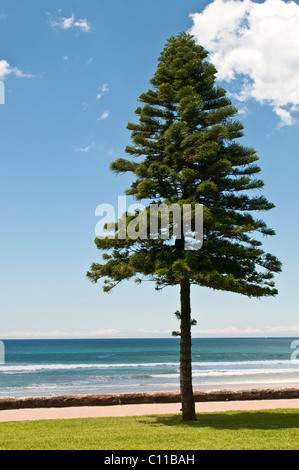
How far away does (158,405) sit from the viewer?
15.4 metres

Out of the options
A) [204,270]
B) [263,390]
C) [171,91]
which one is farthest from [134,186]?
[263,390]

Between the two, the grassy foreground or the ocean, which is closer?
the grassy foreground

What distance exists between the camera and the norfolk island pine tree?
11.4 metres

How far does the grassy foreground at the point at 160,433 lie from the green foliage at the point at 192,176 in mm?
3100

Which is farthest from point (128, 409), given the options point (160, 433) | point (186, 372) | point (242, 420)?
point (160, 433)

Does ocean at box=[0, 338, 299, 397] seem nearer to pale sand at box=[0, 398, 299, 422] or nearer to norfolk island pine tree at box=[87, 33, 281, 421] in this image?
pale sand at box=[0, 398, 299, 422]

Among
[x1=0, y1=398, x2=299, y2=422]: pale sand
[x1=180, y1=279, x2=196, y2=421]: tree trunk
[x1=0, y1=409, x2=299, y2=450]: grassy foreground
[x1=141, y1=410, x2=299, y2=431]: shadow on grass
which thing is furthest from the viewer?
[x1=0, y1=398, x2=299, y2=422]: pale sand

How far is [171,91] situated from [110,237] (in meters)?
4.31

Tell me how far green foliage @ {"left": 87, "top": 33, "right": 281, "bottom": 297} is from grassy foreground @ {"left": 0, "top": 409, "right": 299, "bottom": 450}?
10.2ft

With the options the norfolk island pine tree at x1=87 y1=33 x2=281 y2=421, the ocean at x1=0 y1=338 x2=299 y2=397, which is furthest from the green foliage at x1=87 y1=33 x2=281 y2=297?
the ocean at x1=0 y1=338 x2=299 y2=397

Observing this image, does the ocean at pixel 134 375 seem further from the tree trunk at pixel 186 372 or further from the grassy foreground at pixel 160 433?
the tree trunk at pixel 186 372

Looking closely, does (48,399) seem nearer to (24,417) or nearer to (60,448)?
(24,417)

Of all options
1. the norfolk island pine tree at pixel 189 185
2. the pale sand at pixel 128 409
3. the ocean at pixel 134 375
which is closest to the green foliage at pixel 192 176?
the norfolk island pine tree at pixel 189 185

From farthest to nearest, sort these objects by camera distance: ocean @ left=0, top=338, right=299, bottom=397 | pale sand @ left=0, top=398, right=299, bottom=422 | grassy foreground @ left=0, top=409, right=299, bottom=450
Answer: ocean @ left=0, top=338, right=299, bottom=397
pale sand @ left=0, top=398, right=299, bottom=422
grassy foreground @ left=0, top=409, right=299, bottom=450
